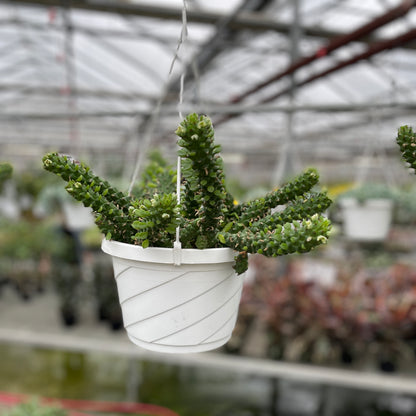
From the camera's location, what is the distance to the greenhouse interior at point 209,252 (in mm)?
625

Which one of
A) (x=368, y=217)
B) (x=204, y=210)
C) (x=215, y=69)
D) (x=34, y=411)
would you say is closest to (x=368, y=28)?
(x=368, y=217)

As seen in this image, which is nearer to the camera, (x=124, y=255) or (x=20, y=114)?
(x=124, y=255)

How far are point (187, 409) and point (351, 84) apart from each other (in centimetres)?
557

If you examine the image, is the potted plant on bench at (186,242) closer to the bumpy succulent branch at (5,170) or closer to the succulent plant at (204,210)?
the succulent plant at (204,210)

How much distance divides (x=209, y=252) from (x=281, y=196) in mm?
153

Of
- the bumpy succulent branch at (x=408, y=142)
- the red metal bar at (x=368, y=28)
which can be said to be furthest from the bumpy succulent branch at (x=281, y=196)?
the red metal bar at (x=368, y=28)

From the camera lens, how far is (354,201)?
1988 mm

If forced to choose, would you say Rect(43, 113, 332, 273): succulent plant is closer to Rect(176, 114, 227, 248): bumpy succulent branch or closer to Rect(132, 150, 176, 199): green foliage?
Rect(176, 114, 227, 248): bumpy succulent branch

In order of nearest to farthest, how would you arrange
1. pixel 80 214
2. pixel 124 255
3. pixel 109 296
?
pixel 124 255 < pixel 80 214 < pixel 109 296

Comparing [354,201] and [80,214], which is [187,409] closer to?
[80,214]

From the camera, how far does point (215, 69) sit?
6371 millimetres

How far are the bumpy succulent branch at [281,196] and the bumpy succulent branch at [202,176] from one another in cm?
5

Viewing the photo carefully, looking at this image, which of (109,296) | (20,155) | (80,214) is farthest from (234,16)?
(20,155)

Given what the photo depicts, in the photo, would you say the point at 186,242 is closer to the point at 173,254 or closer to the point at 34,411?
the point at 173,254
